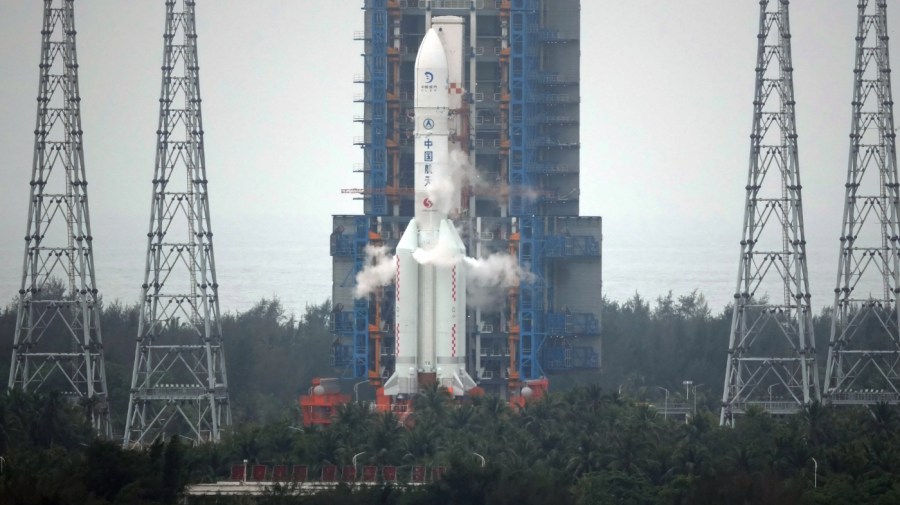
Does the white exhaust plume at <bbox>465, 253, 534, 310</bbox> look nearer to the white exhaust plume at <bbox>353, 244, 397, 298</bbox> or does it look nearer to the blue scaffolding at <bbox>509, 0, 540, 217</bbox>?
the blue scaffolding at <bbox>509, 0, 540, 217</bbox>

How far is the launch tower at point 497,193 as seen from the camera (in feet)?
342

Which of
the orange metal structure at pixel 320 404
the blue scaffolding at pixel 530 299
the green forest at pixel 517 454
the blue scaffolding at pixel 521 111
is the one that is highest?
the blue scaffolding at pixel 521 111

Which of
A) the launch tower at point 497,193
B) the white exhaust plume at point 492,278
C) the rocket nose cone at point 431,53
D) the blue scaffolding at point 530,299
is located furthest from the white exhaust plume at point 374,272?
the rocket nose cone at point 431,53

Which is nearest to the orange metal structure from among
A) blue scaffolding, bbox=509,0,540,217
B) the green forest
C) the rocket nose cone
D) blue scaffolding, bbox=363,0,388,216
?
the green forest

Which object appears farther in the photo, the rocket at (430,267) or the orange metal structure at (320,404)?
the orange metal structure at (320,404)

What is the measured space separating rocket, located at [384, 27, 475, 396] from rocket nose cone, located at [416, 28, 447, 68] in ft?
0.13

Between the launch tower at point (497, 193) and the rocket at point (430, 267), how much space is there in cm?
346

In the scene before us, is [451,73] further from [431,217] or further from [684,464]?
[684,464]

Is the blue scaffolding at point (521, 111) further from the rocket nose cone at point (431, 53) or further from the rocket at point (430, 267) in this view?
the rocket at point (430, 267)

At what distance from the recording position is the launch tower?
10412 centimetres

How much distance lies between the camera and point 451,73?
102812 mm

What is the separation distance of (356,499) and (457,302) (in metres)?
21.3

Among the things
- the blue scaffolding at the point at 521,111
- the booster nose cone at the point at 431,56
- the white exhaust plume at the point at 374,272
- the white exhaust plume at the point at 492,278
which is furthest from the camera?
the white exhaust plume at the point at 374,272

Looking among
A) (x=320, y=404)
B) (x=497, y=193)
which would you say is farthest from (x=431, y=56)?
(x=320, y=404)
